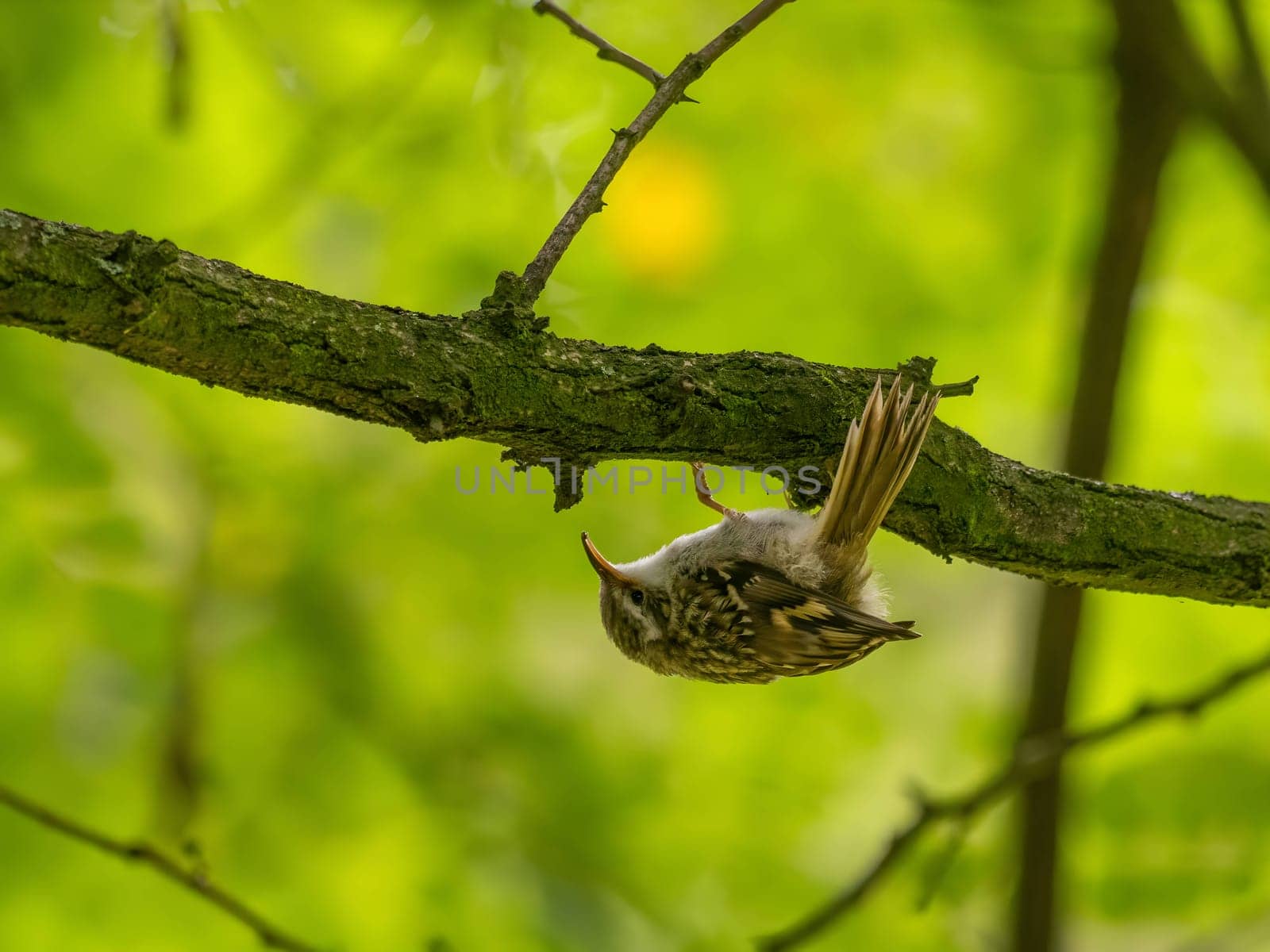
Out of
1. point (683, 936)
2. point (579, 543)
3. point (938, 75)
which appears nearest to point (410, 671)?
point (579, 543)

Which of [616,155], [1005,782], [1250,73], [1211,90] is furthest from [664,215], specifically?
[1005,782]

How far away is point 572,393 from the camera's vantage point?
7.45ft

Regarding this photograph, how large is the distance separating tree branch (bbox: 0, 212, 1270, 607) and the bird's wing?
22.1 inches

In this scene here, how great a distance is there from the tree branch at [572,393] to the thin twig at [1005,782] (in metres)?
0.25

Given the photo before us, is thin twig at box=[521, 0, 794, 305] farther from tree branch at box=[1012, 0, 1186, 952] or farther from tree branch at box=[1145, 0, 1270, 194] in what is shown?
tree branch at box=[1145, 0, 1270, 194]

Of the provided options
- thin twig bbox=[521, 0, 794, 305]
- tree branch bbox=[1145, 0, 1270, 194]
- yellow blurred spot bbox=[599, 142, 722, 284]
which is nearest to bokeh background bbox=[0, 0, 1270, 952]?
yellow blurred spot bbox=[599, 142, 722, 284]

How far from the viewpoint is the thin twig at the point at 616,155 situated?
218 cm

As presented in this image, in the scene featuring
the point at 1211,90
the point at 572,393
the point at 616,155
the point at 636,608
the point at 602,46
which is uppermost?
the point at 1211,90

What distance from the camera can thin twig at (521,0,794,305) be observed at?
7.16 ft

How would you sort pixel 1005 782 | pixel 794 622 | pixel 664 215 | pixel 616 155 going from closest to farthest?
1. pixel 616 155
2. pixel 1005 782
3. pixel 794 622
4. pixel 664 215

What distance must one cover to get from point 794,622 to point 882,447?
0.97 metres

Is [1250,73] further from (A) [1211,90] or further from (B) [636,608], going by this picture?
(B) [636,608]

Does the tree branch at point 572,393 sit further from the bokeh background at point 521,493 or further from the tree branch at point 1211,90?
the tree branch at point 1211,90

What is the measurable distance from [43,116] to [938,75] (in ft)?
10.6
